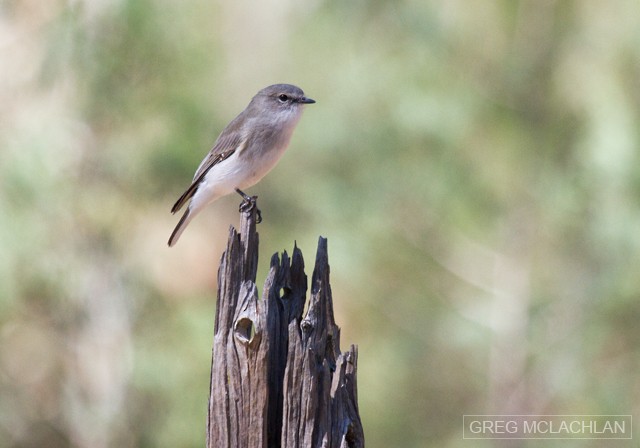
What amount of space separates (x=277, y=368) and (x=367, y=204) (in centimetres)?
616

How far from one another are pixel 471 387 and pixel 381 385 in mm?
1089

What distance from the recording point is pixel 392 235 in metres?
9.84

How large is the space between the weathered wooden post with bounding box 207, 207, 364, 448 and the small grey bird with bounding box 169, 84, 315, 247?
178cm

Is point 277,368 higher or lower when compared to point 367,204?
lower

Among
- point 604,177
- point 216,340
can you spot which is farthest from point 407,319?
point 216,340

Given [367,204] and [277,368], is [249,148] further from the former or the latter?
[367,204]

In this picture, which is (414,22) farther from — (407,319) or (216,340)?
(216,340)

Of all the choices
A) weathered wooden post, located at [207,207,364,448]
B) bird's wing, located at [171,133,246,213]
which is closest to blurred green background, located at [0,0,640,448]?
bird's wing, located at [171,133,246,213]

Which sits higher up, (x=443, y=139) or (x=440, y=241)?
(x=443, y=139)

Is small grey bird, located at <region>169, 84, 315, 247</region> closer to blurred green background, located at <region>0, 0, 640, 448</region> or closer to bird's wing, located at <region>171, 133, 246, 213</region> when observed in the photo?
bird's wing, located at <region>171, 133, 246, 213</region>

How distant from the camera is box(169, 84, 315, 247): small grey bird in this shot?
18.5ft

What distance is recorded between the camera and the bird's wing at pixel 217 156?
5777 millimetres

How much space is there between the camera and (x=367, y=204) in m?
9.70

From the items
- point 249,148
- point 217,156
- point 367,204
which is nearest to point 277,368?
point 249,148
